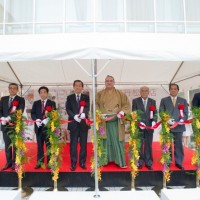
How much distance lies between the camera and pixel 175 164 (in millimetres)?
4543

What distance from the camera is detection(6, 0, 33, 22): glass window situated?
26.5 feet

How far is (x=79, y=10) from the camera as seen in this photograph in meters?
7.92

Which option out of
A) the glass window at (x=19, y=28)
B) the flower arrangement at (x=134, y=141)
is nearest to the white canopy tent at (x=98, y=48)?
the flower arrangement at (x=134, y=141)

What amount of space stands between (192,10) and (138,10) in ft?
5.49

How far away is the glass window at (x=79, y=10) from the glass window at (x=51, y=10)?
202 millimetres

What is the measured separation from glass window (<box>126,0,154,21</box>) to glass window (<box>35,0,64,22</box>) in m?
1.96

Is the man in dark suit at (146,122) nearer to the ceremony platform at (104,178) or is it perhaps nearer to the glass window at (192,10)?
the ceremony platform at (104,178)

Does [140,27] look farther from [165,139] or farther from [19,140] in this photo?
[19,140]

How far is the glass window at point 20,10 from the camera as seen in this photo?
8.09 metres

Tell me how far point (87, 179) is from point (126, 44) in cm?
219

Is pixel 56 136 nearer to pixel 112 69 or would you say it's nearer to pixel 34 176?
pixel 34 176

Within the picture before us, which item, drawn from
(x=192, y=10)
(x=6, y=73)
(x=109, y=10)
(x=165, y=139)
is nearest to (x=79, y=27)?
(x=109, y=10)

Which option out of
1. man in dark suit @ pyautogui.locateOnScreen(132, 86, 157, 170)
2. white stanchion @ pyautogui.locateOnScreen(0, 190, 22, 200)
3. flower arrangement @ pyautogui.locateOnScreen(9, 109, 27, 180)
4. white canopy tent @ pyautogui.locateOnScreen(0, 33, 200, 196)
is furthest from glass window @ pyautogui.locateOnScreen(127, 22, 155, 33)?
white stanchion @ pyautogui.locateOnScreen(0, 190, 22, 200)

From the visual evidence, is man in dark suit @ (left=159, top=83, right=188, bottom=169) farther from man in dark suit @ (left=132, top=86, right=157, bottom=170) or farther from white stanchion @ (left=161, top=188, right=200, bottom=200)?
white stanchion @ (left=161, top=188, right=200, bottom=200)
